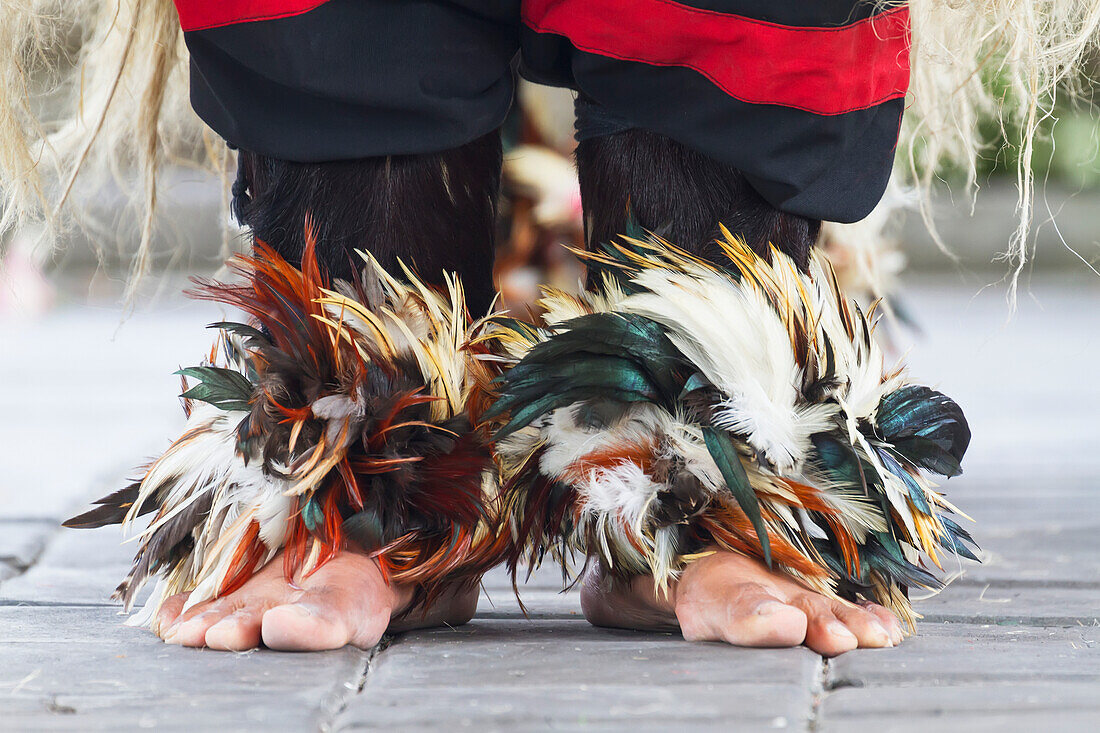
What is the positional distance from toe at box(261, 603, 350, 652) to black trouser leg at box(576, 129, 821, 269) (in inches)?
15.3

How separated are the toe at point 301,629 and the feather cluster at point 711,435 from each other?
17 cm

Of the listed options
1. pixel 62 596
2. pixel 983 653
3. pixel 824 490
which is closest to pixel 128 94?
pixel 62 596

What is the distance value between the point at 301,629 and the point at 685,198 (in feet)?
1.45

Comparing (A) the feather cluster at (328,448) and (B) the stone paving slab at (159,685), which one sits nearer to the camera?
(B) the stone paving slab at (159,685)

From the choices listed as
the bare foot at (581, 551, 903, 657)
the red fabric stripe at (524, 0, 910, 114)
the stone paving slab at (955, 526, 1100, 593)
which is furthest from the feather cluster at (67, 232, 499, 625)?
the stone paving slab at (955, 526, 1100, 593)

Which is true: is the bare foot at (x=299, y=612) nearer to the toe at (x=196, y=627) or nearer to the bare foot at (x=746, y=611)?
the toe at (x=196, y=627)

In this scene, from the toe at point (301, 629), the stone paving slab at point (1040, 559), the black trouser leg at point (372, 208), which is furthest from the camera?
the stone paving slab at point (1040, 559)

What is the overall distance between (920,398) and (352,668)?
19.3 inches

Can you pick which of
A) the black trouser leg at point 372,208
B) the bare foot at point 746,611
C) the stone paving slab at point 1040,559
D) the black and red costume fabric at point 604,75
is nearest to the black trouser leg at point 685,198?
the black and red costume fabric at point 604,75

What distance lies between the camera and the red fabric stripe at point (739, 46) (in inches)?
32.2

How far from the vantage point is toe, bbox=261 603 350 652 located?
0.75 m

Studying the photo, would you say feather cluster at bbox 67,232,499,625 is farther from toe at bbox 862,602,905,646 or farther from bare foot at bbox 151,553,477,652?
toe at bbox 862,602,905,646

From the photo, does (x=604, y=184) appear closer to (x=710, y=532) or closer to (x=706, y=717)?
(x=710, y=532)

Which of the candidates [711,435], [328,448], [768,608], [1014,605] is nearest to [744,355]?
[711,435]
